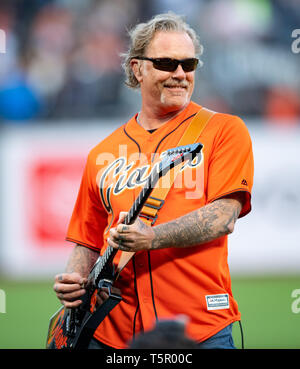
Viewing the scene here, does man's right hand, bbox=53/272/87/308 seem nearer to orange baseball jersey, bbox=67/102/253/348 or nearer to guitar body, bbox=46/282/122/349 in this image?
guitar body, bbox=46/282/122/349

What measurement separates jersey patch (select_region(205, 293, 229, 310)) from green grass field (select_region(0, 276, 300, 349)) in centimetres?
278

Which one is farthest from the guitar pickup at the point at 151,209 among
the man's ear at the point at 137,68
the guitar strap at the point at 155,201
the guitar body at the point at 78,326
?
the man's ear at the point at 137,68

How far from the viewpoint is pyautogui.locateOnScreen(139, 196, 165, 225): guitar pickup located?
3.26 m

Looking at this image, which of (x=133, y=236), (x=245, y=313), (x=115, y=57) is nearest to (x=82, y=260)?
(x=133, y=236)

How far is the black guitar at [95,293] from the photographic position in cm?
303

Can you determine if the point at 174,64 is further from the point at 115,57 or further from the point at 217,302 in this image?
the point at 115,57

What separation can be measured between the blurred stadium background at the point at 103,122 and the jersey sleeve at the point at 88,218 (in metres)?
2.59

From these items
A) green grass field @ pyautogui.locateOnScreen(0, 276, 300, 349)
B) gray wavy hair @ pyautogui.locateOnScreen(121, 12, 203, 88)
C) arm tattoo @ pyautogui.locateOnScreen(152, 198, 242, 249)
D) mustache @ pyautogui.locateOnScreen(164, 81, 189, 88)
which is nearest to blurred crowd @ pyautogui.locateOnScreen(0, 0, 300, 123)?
green grass field @ pyautogui.locateOnScreen(0, 276, 300, 349)

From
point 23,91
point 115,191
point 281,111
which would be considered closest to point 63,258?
point 23,91

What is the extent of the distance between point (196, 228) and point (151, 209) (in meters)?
0.28

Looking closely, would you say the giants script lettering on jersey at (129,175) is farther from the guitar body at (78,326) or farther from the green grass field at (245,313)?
the green grass field at (245,313)

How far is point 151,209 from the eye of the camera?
326 cm

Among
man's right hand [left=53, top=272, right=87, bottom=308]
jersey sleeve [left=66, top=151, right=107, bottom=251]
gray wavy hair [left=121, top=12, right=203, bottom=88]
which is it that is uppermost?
gray wavy hair [left=121, top=12, right=203, bottom=88]
